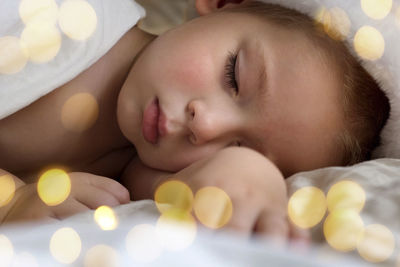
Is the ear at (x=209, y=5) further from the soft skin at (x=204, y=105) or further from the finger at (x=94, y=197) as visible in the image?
the finger at (x=94, y=197)

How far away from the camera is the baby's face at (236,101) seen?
3.31 ft

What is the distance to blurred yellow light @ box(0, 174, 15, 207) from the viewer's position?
0.86 m

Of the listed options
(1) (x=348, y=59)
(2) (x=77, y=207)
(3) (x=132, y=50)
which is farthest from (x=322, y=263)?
(3) (x=132, y=50)

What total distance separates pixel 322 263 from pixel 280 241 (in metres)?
0.13

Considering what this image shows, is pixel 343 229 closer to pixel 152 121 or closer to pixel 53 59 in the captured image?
pixel 152 121

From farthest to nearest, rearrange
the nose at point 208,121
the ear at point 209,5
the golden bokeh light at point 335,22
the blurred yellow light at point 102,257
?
the ear at point 209,5
the golden bokeh light at point 335,22
the nose at point 208,121
the blurred yellow light at point 102,257

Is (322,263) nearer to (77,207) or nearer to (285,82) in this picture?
(77,207)

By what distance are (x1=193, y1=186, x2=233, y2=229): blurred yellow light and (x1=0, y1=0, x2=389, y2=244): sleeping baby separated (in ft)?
0.98

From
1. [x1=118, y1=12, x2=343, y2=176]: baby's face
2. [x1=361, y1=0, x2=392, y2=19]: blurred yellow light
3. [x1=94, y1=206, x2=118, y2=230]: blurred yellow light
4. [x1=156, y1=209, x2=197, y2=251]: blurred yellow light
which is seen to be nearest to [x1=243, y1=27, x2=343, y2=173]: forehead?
[x1=118, y1=12, x2=343, y2=176]: baby's face

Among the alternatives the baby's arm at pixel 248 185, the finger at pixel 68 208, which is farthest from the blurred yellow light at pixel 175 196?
the finger at pixel 68 208

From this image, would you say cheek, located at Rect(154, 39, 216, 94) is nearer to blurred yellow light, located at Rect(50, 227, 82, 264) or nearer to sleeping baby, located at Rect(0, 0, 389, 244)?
sleeping baby, located at Rect(0, 0, 389, 244)

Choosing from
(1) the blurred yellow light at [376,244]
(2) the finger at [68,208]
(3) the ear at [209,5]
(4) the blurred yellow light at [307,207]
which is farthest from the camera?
(3) the ear at [209,5]

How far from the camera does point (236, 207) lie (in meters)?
0.62

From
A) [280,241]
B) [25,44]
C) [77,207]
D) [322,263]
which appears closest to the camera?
[322,263]
